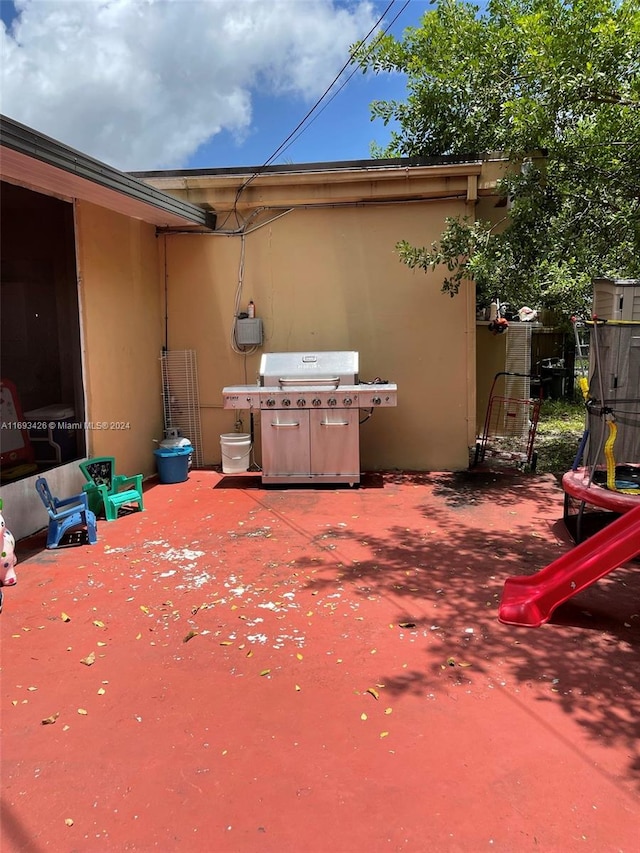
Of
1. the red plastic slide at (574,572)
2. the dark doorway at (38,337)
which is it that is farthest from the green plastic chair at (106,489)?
the red plastic slide at (574,572)

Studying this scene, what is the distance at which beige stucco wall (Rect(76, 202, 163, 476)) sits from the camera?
20.0ft

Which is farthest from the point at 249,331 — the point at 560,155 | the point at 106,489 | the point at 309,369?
the point at 560,155

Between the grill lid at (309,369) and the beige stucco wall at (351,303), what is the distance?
1.70 ft

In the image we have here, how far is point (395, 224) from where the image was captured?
23.9ft

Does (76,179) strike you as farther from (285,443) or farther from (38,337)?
(285,443)

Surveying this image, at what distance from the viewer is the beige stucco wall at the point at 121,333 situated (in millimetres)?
6102

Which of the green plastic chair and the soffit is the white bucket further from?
the soffit

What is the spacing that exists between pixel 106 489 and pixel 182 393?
2326 millimetres

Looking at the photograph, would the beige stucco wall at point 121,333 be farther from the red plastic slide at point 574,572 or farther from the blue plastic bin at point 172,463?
the red plastic slide at point 574,572

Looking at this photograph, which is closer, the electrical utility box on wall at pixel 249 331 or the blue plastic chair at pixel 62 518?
the blue plastic chair at pixel 62 518

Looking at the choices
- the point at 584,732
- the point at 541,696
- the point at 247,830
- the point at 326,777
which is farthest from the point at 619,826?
the point at 247,830

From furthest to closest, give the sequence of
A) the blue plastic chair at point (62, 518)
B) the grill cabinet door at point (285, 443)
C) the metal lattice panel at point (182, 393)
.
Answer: the metal lattice panel at point (182, 393) < the grill cabinet door at point (285, 443) < the blue plastic chair at point (62, 518)

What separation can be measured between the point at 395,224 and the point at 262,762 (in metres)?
6.35

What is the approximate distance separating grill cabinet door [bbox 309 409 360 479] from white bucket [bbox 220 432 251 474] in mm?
1175
